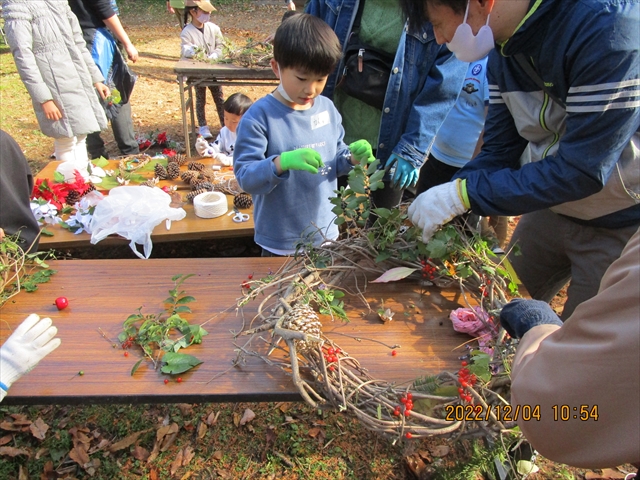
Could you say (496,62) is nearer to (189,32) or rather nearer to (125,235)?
(125,235)

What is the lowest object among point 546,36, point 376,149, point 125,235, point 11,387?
point 125,235

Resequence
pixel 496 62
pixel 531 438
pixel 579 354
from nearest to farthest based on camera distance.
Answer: pixel 579 354 → pixel 531 438 → pixel 496 62

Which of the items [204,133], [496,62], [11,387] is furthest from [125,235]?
[204,133]

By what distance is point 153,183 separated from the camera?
3.25 metres

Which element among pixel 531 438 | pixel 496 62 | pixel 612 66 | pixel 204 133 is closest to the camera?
pixel 531 438

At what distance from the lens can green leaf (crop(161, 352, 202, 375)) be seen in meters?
1.31

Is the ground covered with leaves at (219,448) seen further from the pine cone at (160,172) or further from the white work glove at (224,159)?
the white work glove at (224,159)

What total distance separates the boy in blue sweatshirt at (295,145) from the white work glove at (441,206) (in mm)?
326

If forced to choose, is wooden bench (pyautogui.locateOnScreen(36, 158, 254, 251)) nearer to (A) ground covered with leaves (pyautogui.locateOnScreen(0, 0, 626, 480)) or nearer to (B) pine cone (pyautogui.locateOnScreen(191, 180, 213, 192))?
(B) pine cone (pyautogui.locateOnScreen(191, 180, 213, 192))

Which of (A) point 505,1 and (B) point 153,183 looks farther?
(B) point 153,183

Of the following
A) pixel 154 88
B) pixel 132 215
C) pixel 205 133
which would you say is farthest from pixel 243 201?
pixel 154 88

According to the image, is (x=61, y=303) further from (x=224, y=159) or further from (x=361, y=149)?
(x=224, y=159)

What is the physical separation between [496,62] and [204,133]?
4103 millimetres

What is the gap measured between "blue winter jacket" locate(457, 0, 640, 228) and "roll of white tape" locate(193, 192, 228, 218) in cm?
165
